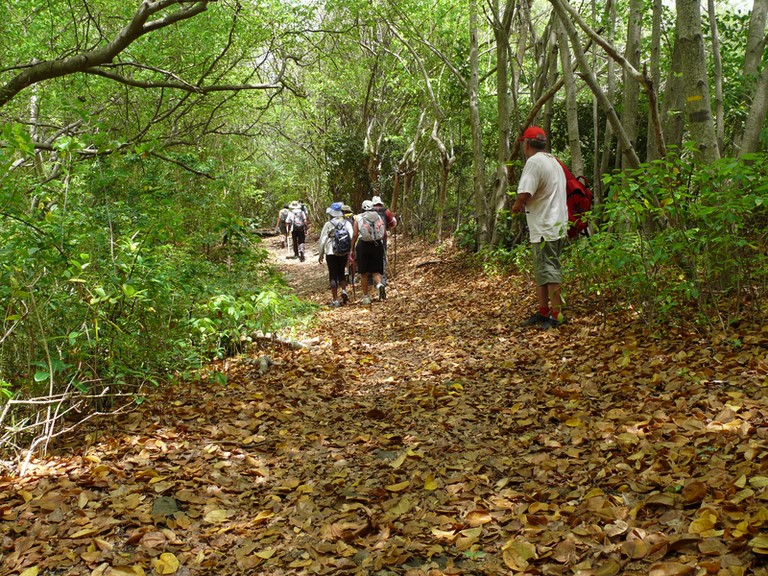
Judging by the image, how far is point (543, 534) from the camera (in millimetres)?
2588

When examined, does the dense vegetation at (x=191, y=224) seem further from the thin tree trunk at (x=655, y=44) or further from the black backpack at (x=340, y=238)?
the black backpack at (x=340, y=238)

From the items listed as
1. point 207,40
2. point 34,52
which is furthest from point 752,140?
point 34,52

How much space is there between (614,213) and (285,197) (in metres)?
31.2

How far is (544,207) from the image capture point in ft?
19.5

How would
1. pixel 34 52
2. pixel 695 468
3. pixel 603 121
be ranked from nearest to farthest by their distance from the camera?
pixel 695 468
pixel 34 52
pixel 603 121

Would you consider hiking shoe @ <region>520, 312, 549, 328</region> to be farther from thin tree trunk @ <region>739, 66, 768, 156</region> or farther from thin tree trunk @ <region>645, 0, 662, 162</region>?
thin tree trunk @ <region>645, 0, 662, 162</region>

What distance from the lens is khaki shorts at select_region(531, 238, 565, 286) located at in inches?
233

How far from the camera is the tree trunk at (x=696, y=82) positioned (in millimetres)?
4938

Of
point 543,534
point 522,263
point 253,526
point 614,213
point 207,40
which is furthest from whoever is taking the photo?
point 207,40

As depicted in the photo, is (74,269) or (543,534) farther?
(74,269)

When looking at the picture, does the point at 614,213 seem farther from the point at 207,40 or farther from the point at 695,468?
the point at 207,40

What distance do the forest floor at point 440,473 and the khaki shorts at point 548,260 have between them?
69 cm

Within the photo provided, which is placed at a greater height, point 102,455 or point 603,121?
point 603,121

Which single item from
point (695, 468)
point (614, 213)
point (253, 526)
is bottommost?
point (253, 526)
